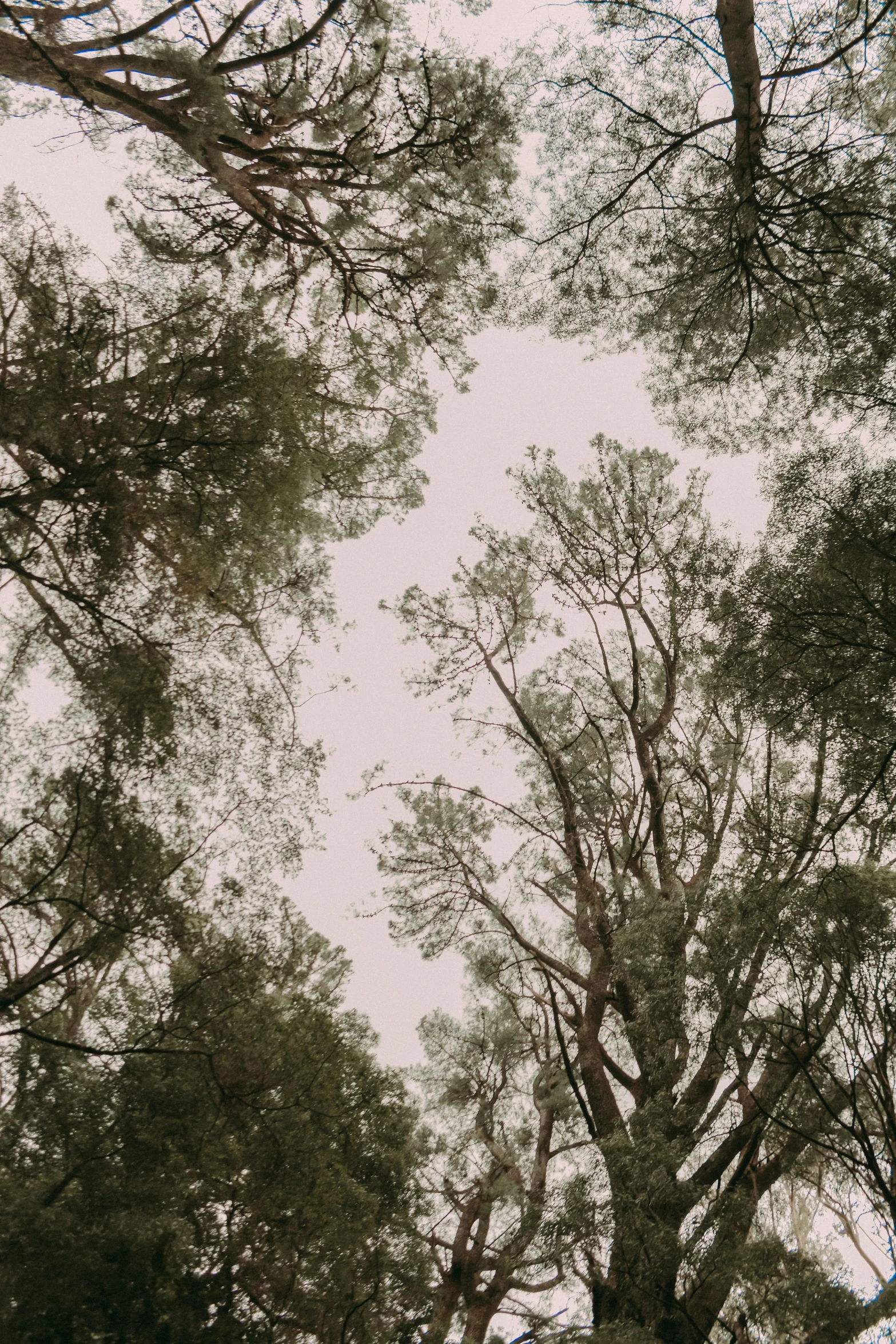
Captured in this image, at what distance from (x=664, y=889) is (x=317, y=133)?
25.5 feet

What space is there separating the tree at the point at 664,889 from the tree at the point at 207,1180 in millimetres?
1989

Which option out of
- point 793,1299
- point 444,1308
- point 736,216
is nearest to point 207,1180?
point 444,1308

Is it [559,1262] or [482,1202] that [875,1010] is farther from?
[482,1202]

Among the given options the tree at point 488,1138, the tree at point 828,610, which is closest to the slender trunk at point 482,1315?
the tree at point 488,1138

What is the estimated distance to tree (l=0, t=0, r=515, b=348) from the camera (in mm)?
5160

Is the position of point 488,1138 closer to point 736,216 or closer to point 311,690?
point 311,690

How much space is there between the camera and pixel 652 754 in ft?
26.9

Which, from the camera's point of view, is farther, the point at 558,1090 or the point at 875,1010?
the point at 558,1090

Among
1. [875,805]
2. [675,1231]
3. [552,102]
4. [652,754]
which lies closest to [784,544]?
[875,805]

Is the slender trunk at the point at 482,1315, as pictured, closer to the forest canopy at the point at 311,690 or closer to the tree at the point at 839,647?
the forest canopy at the point at 311,690

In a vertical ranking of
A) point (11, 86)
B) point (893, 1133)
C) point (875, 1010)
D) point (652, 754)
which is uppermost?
point (11, 86)

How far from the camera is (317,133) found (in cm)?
647

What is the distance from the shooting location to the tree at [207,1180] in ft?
15.8

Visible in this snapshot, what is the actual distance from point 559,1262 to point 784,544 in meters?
6.08
